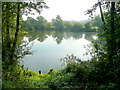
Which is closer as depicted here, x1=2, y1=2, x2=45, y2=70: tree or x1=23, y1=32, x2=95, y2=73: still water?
x1=2, y1=2, x2=45, y2=70: tree

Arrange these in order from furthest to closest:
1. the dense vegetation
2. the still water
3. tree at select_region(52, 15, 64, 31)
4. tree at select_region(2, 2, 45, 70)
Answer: the still water
tree at select_region(52, 15, 64, 31)
tree at select_region(2, 2, 45, 70)
the dense vegetation

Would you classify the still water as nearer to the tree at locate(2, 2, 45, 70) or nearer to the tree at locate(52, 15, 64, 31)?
the tree at locate(52, 15, 64, 31)

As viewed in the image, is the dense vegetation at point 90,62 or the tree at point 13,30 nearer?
the dense vegetation at point 90,62

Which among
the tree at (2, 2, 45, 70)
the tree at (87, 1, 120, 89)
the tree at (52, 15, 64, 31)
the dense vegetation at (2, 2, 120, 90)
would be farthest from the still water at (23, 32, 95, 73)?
the tree at (87, 1, 120, 89)

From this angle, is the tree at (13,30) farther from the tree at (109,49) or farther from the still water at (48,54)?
the still water at (48,54)

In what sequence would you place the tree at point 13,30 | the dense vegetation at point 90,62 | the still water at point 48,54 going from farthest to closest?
1. the still water at point 48,54
2. the tree at point 13,30
3. the dense vegetation at point 90,62

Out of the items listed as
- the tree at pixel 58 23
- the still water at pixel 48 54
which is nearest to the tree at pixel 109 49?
the still water at pixel 48 54

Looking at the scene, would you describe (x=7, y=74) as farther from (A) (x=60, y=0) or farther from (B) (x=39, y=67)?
(B) (x=39, y=67)

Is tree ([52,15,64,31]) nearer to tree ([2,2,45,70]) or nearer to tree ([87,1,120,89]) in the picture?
tree ([2,2,45,70])

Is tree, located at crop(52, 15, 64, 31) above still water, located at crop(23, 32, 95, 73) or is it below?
above

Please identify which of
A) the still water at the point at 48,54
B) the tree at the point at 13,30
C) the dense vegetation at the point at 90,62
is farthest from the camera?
the still water at the point at 48,54

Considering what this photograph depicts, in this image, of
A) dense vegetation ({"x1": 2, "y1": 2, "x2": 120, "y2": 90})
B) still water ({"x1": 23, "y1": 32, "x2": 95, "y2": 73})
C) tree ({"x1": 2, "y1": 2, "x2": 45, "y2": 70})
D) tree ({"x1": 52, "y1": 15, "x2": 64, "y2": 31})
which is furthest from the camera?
still water ({"x1": 23, "y1": 32, "x2": 95, "y2": 73})

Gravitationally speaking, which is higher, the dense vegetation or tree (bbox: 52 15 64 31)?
tree (bbox: 52 15 64 31)

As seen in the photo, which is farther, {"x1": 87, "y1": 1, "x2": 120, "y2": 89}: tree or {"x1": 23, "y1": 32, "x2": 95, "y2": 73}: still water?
{"x1": 23, "y1": 32, "x2": 95, "y2": 73}: still water
